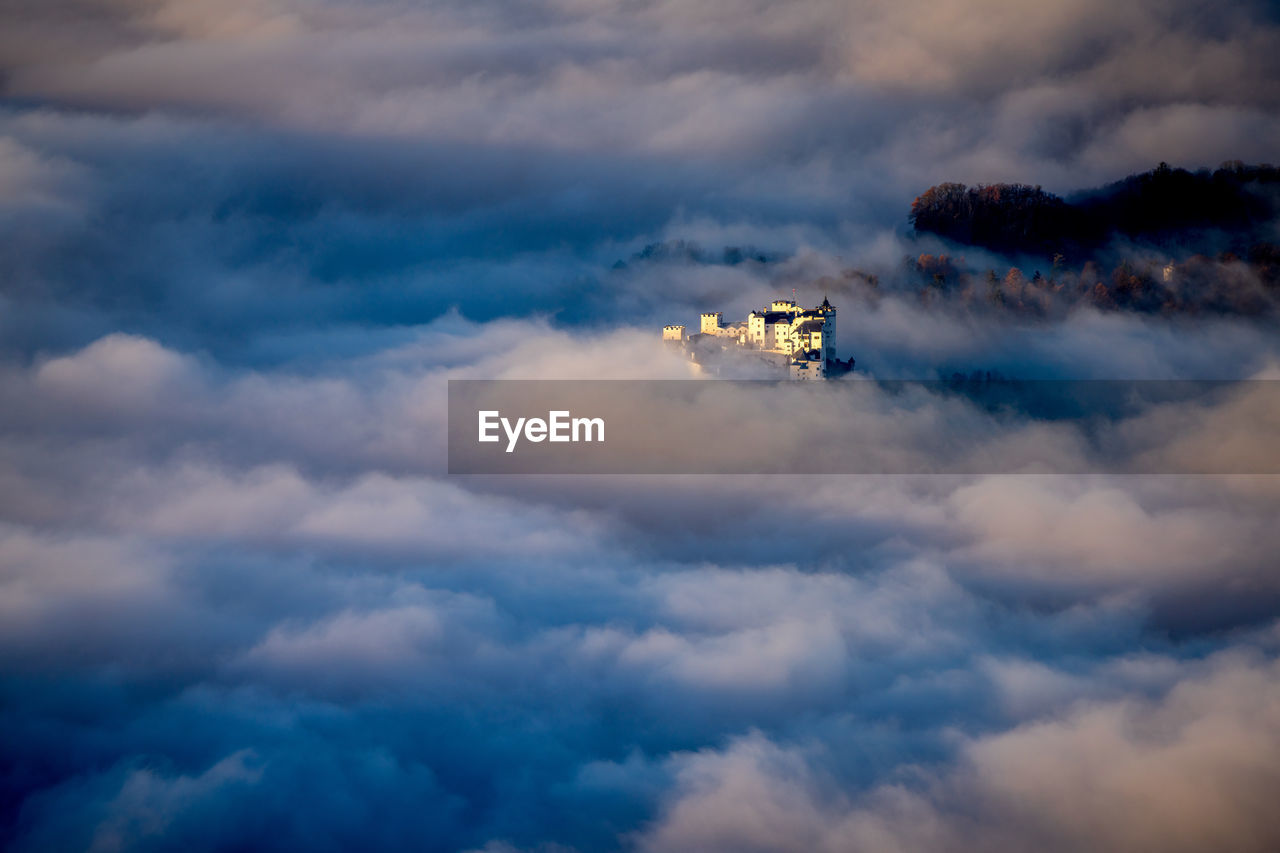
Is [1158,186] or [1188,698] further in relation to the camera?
[1158,186]

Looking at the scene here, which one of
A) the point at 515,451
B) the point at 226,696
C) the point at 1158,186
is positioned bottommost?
the point at 226,696

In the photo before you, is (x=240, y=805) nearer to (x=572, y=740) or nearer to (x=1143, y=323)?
(x=572, y=740)

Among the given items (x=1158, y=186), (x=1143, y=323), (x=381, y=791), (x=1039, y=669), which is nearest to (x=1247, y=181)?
(x=1158, y=186)

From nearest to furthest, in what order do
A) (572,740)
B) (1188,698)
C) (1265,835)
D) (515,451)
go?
(1265,835), (1188,698), (572,740), (515,451)

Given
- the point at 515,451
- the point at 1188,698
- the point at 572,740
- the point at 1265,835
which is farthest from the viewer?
the point at 515,451

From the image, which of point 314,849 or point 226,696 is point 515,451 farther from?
point 314,849

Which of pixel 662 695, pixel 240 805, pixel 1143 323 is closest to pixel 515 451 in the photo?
pixel 662 695

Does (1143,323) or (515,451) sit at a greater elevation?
(1143,323)
